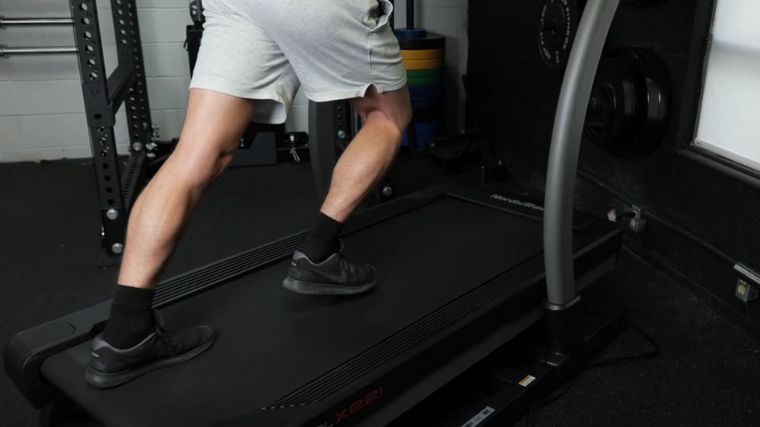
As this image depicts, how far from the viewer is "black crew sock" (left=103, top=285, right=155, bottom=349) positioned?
1.23m

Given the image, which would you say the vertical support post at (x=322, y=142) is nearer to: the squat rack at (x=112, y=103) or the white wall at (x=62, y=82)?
the squat rack at (x=112, y=103)

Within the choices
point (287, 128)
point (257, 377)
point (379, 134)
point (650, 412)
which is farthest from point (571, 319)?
point (287, 128)

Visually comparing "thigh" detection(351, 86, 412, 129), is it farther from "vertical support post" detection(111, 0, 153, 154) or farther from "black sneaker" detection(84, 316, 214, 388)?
"vertical support post" detection(111, 0, 153, 154)

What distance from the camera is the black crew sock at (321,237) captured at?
5.01ft

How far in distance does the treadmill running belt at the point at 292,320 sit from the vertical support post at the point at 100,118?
91cm

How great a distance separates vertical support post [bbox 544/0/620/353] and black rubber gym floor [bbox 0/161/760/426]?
0.21 meters

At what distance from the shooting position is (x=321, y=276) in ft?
5.07

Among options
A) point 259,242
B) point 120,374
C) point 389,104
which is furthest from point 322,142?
point 120,374

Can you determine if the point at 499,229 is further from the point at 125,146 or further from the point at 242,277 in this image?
the point at 125,146

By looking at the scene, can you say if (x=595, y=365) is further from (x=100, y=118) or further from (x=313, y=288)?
(x=100, y=118)

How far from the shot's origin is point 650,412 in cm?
155

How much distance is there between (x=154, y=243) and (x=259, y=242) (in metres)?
1.34

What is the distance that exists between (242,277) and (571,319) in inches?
34.1

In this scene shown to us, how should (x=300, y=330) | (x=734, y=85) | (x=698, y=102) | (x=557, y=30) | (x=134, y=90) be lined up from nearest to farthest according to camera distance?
(x=300, y=330), (x=734, y=85), (x=698, y=102), (x=557, y=30), (x=134, y=90)
